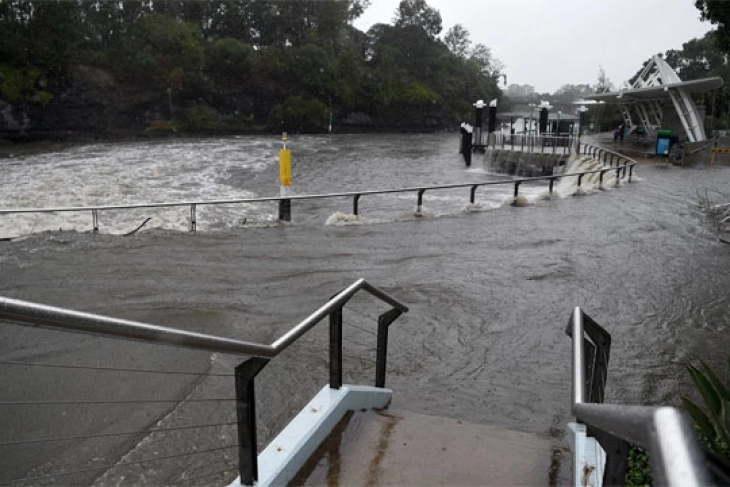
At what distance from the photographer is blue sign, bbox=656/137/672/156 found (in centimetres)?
2702

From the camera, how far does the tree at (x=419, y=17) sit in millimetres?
100312

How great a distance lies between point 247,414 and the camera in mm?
2363

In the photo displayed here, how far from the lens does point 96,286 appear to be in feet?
22.8

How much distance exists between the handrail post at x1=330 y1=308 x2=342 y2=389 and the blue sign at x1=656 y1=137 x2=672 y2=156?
92.0 ft

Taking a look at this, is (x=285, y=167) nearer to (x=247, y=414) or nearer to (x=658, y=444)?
(x=247, y=414)

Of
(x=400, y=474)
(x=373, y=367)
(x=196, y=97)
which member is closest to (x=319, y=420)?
(x=400, y=474)

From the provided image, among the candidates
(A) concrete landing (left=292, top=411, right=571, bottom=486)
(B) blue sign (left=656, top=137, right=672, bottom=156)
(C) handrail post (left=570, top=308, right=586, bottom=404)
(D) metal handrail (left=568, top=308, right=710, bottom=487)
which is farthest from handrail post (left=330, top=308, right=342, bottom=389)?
(B) blue sign (left=656, top=137, right=672, bottom=156)

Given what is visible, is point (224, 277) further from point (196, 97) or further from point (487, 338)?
point (196, 97)

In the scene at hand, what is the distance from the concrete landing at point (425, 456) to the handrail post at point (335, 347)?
245 millimetres

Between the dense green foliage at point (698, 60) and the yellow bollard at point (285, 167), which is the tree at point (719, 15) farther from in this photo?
the dense green foliage at point (698, 60)

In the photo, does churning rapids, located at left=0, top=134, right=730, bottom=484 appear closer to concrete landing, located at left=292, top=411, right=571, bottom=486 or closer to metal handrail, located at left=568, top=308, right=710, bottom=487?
concrete landing, located at left=292, top=411, right=571, bottom=486

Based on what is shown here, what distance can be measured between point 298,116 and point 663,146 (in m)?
44.7

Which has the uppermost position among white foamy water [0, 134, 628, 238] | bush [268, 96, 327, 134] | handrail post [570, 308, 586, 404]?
bush [268, 96, 327, 134]

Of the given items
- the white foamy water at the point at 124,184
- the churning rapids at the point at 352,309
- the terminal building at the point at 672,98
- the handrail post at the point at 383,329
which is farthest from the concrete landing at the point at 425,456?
the terminal building at the point at 672,98
